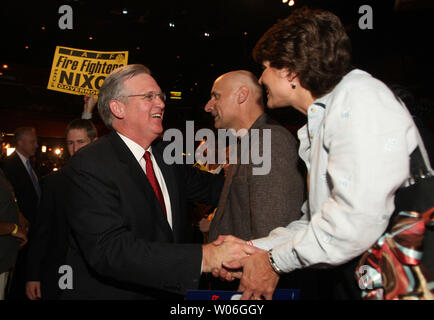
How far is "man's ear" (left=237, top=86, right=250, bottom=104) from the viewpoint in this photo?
2.31 meters

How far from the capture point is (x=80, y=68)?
3699mm

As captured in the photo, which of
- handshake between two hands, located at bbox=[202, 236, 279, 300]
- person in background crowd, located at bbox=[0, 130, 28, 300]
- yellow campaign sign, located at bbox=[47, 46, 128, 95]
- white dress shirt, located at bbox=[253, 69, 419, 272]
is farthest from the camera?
yellow campaign sign, located at bbox=[47, 46, 128, 95]

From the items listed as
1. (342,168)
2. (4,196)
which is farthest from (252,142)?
(4,196)

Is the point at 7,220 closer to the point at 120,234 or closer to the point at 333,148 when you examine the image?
the point at 120,234

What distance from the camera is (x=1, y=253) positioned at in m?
2.74

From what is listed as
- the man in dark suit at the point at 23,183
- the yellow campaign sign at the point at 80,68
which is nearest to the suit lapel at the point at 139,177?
the yellow campaign sign at the point at 80,68

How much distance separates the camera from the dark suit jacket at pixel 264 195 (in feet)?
5.65

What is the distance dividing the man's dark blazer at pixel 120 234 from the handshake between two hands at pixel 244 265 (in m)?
0.10

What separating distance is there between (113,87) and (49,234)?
1.31 m

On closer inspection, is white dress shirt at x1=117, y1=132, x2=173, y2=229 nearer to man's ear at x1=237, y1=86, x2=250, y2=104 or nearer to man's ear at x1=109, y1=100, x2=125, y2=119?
man's ear at x1=109, y1=100, x2=125, y2=119

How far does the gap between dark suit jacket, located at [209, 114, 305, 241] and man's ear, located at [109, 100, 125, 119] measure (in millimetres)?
764

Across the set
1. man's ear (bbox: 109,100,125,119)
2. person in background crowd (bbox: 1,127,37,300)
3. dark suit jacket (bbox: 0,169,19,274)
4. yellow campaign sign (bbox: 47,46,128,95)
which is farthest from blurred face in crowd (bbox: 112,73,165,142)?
person in background crowd (bbox: 1,127,37,300)

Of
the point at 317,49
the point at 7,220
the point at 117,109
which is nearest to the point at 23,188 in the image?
the point at 7,220

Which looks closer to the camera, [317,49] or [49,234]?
[317,49]
